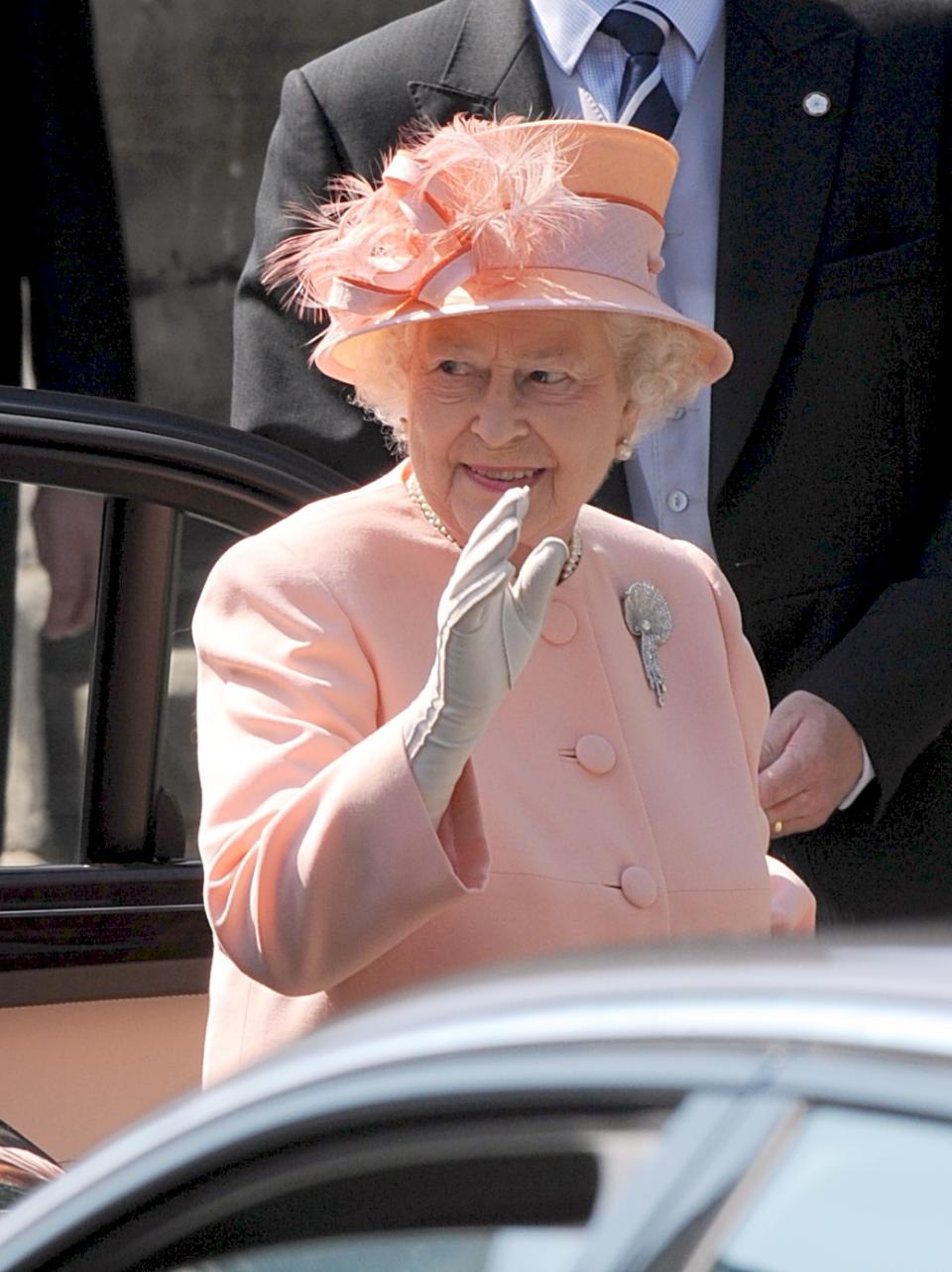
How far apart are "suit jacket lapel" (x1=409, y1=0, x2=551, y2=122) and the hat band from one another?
767 millimetres

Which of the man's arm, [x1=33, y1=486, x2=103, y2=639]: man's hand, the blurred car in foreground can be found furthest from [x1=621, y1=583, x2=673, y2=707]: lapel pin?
the blurred car in foreground

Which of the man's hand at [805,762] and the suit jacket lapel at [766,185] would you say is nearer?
the man's hand at [805,762]

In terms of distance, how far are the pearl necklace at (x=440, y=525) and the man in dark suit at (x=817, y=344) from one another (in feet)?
2.03

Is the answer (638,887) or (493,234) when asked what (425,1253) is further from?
(493,234)

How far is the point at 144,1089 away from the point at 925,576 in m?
1.19

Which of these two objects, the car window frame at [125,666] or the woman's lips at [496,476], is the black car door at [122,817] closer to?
the car window frame at [125,666]

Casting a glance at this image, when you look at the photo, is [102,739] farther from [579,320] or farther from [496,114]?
[496,114]

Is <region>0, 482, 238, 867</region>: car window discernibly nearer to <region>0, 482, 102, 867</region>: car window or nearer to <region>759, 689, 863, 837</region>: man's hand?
<region>0, 482, 102, 867</region>: car window

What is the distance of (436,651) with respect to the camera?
1.95 m

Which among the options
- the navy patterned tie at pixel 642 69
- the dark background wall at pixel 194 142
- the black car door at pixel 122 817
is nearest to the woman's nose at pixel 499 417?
the black car door at pixel 122 817

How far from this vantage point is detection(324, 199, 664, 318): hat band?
2.20 m

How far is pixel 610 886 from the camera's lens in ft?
7.07

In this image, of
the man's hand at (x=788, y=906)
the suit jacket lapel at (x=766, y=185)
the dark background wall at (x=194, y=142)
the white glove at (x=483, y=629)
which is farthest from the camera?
the dark background wall at (x=194, y=142)

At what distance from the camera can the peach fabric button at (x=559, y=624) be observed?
230 centimetres
